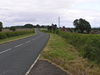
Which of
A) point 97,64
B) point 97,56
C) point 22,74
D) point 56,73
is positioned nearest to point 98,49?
point 97,56

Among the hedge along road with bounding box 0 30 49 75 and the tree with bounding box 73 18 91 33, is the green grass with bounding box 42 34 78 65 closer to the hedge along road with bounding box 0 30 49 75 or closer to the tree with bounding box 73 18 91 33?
the hedge along road with bounding box 0 30 49 75

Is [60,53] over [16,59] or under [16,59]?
under

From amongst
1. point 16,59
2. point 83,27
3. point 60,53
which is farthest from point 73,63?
point 83,27

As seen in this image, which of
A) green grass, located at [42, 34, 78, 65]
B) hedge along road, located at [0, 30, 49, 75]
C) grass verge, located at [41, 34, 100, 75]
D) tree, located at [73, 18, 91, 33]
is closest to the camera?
hedge along road, located at [0, 30, 49, 75]

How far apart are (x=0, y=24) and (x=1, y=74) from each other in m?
121

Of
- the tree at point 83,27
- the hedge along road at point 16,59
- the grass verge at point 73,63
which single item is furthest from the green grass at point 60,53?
the tree at point 83,27

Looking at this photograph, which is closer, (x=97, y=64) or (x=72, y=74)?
(x=72, y=74)

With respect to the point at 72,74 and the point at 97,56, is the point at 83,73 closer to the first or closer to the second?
the point at 72,74

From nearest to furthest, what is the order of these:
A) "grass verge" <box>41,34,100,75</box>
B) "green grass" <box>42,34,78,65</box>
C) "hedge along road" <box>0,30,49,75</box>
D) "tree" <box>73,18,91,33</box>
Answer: "hedge along road" <box>0,30,49,75</box> < "grass verge" <box>41,34,100,75</box> < "green grass" <box>42,34,78,65</box> < "tree" <box>73,18,91,33</box>

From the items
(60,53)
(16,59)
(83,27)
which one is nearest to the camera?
(16,59)

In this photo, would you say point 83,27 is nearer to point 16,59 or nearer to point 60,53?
point 60,53

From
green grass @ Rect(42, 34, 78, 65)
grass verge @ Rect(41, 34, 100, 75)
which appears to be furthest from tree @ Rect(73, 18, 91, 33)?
grass verge @ Rect(41, 34, 100, 75)

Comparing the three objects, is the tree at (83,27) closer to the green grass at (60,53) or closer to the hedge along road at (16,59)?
the green grass at (60,53)

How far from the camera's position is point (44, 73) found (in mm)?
11609
